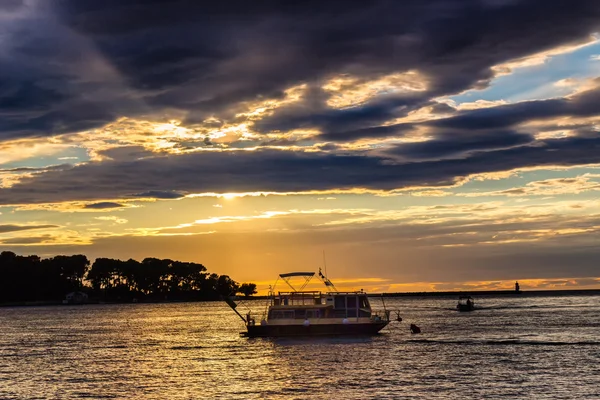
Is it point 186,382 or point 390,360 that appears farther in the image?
point 390,360

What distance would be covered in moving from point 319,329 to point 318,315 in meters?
2.38

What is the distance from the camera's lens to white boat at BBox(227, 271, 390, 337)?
121000mm

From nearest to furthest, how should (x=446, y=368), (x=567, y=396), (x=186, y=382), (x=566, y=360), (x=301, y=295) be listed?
1. (x=567, y=396)
2. (x=186, y=382)
3. (x=446, y=368)
4. (x=566, y=360)
5. (x=301, y=295)

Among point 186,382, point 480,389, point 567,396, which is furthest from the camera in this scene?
point 186,382

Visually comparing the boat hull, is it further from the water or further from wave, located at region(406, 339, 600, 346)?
wave, located at region(406, 339, 600, 346)

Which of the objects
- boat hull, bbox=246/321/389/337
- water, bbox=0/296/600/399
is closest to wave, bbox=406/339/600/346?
water, bbox=0/296/600/399

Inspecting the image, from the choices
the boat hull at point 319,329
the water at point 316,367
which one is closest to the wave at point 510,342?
the water at point 316,367

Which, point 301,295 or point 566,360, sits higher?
point 301,295

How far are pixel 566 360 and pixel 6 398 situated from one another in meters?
60.9

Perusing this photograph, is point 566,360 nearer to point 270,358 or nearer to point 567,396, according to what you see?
point 567,396

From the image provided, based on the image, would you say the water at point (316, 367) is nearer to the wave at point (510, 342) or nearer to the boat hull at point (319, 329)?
the wave at point (510, 342)

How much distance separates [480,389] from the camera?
228ft

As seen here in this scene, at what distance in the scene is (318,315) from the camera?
122m

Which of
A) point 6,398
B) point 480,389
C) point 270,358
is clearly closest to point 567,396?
point 480,389
